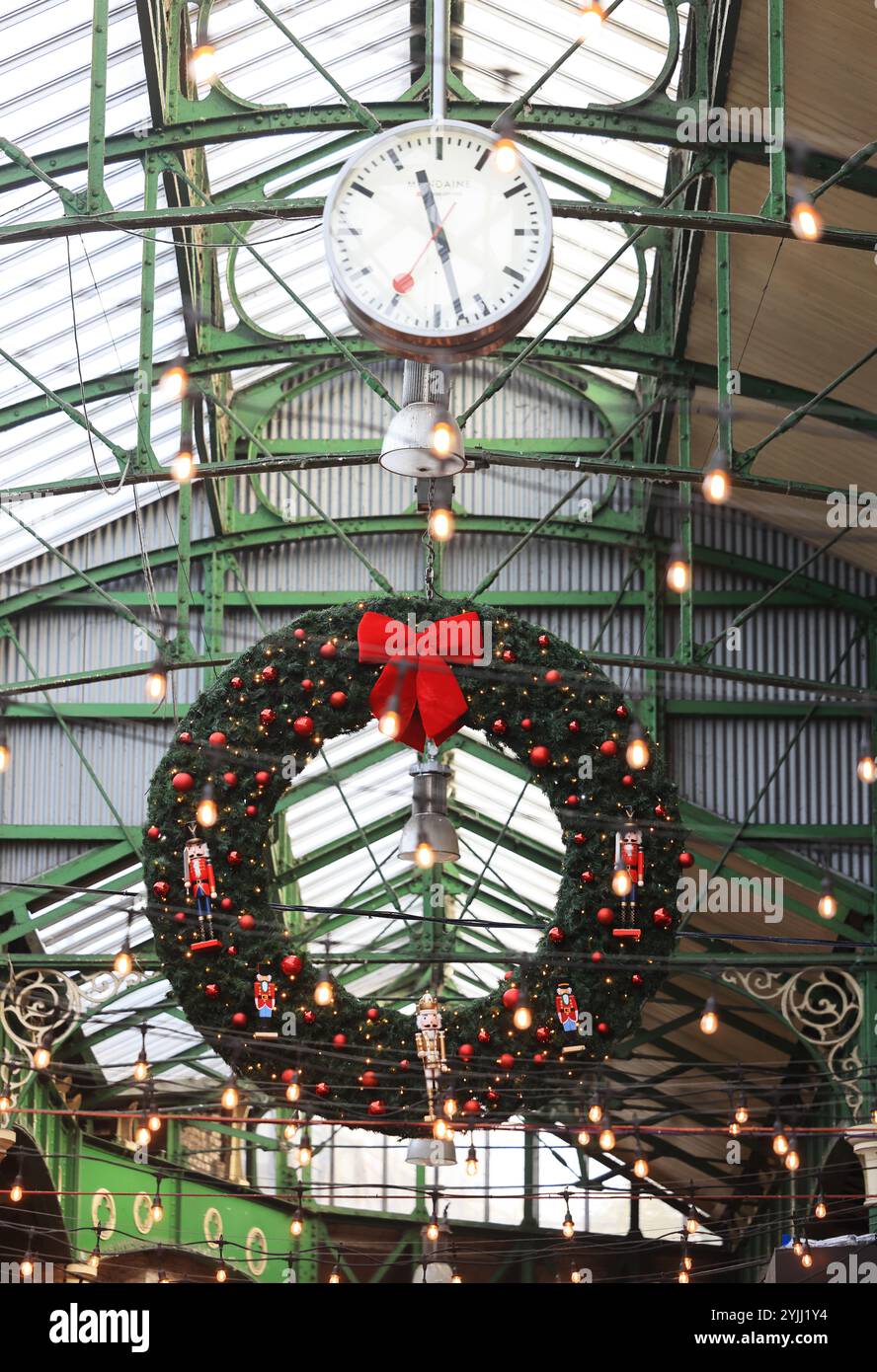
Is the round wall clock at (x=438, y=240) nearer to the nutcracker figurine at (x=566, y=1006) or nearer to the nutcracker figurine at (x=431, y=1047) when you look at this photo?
the nutcracker figurine at (x=566, y=1006)

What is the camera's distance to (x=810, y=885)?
14.9m

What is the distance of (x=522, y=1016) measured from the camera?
32.1ft

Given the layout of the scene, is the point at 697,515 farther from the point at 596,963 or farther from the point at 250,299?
the point at 596,963

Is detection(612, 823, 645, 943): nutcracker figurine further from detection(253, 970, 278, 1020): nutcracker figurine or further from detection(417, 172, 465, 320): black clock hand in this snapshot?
detection(417, 172, 465, 320): black clock hand

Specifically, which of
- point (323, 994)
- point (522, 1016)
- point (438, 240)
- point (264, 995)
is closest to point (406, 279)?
point (438, 240)

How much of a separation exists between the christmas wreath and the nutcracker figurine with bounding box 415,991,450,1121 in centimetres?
1

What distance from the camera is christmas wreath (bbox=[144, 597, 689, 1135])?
9.50 m

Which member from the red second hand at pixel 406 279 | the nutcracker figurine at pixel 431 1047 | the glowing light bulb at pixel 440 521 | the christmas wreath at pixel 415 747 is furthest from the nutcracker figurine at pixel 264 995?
the red second hand at pixel 406 279

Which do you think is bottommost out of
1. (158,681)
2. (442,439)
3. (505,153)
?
(442,439)

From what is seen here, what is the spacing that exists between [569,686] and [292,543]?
6.83 meters

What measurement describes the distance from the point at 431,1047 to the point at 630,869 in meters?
1.38

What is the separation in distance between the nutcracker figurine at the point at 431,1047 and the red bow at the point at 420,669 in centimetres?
142

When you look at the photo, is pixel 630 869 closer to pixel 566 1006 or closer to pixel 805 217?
pixel 566 1006

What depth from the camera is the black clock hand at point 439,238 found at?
616 centimetres
